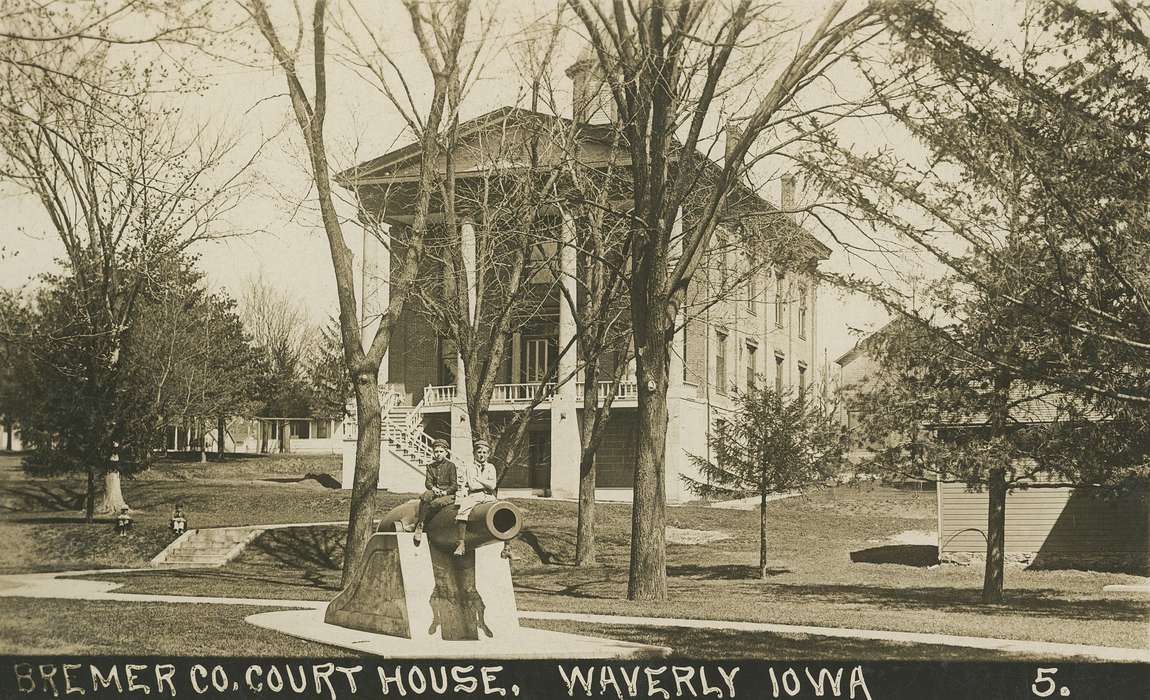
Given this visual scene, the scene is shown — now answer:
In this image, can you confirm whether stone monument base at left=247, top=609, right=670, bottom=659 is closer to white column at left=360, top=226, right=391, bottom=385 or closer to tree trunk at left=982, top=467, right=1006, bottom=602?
tree trunk at left=982, top=467, right=1006, bottom=602

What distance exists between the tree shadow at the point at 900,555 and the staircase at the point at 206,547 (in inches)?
555

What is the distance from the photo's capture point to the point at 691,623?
588 inches

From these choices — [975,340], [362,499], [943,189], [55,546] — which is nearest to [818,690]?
[975,340]

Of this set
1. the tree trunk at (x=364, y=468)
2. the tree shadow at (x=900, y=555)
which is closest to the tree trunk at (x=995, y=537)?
the tree shadow at (x=900, y=555)

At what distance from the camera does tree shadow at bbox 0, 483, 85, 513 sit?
1406 inches

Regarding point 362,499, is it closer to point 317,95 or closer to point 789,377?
A: point 317,95

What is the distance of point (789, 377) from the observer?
5272 cm

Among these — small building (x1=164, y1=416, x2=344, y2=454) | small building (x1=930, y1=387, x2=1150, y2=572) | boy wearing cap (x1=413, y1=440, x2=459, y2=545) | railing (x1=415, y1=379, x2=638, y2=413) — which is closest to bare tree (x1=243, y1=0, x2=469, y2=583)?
boy wearing cap (x1=413, y1=440, x2=459, y2=545)

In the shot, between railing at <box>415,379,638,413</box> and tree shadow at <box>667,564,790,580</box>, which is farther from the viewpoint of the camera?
railing at <box>415,379,638,413</box>

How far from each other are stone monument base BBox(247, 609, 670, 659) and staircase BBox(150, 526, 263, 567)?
594 inches

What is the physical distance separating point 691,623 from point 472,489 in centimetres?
486

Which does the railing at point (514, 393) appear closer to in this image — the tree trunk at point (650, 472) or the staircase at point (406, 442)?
the staircase at point (406, 442)

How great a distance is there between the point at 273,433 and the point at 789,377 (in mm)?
31419


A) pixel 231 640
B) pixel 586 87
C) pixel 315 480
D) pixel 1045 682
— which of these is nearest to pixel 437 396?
pixel 315 480
